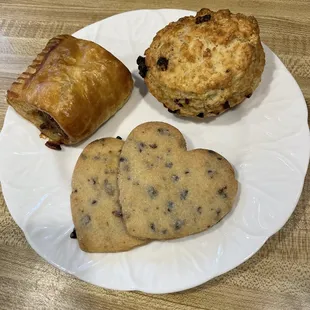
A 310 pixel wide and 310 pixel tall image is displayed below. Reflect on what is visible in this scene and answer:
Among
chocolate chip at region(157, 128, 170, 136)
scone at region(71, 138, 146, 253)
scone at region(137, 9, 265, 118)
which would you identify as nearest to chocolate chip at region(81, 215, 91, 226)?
scone at region(71, 138, 146, 253)

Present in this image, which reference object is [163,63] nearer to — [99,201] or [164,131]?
[164,131]

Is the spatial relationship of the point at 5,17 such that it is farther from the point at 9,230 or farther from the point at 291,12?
the point at 291,12

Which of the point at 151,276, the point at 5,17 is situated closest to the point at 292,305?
the point at 151,276

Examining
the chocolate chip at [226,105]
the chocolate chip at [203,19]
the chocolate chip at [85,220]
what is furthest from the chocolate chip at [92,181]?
the chocolate chip at [203,19]

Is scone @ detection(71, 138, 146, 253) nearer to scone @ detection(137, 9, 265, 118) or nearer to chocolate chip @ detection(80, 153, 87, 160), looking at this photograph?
chocolate chip @ detection(80, 153, 87, 160)

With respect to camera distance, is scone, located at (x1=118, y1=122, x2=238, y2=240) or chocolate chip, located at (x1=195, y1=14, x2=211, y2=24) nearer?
scone, located at (x1=118, y1=122, x2=238, y2=240)
